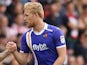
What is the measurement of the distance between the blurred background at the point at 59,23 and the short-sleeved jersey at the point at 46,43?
377cm

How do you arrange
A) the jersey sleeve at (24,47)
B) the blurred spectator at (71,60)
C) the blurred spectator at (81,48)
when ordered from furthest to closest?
1. the blurred spectator at (81,48)
2. the blurred spectator at (71,60)
3. the jersey sleeve at (24,47)

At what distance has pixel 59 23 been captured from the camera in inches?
542

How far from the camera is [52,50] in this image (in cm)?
811

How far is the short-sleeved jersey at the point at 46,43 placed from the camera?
8016 millimetres

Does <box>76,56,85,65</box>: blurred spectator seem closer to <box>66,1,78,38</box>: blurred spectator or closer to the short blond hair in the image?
<box>66,1,78,38</box>: blurred spectator

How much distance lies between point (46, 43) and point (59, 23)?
5.73 meters

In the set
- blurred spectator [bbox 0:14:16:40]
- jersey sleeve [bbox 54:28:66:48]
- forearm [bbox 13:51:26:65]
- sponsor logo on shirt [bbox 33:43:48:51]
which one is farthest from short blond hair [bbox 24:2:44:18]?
blurred spectator [bbox 0:14:16:40]

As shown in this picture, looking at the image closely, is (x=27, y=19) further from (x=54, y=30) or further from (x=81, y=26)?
(x=81, y=26)

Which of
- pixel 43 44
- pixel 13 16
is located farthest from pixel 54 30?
pixel 13 16

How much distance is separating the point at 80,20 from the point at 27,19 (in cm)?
719

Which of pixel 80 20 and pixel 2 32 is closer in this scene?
pixel 2 32

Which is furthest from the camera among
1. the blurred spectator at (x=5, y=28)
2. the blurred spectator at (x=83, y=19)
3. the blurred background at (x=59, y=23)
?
the blurred spectator at (x=83, y=19)

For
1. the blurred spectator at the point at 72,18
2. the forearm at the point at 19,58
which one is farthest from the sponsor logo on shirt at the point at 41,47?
the blurred spectator at the point at 72,18

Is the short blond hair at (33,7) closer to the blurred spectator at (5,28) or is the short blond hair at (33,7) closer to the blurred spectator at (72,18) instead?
the blurred spectator at (5,28)
